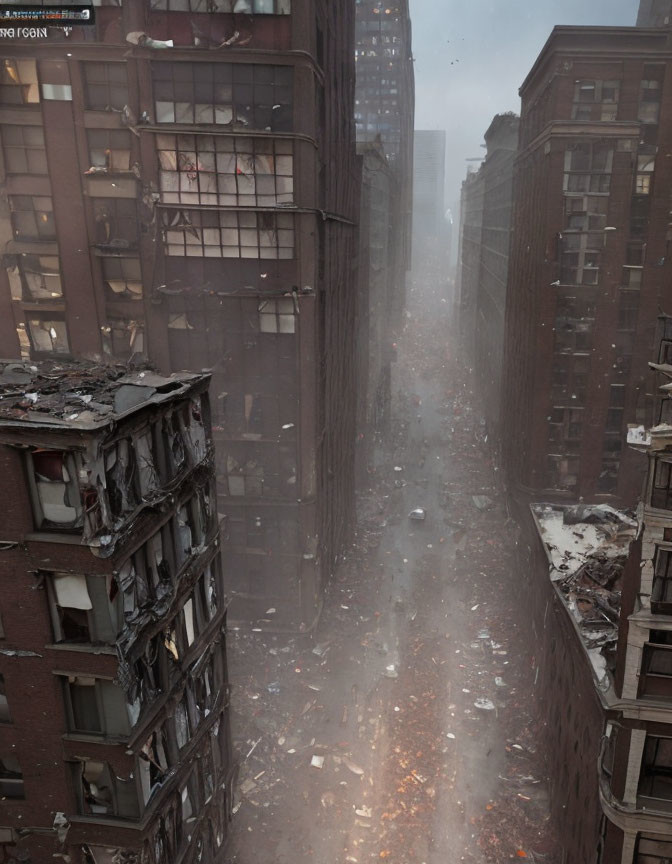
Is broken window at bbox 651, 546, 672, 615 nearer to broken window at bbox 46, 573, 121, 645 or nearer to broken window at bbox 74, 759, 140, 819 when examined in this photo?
broken window at bbox 46, 573, 121, 645

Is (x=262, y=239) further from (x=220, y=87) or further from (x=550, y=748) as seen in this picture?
(x=550, y=748)

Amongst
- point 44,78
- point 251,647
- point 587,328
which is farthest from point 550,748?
point 44,78

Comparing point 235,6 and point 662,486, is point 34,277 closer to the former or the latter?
point 235,6

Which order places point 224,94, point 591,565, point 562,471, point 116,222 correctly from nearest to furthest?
point 591,565 < point 224,94 < point 116,222 < point 562,471

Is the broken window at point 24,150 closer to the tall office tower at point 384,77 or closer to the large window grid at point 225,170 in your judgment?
the large window grid at point 225,170

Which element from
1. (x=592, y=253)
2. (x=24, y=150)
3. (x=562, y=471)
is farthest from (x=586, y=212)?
(x=24, y=150)

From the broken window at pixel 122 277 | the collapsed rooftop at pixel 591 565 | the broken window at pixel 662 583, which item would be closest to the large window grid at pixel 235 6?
the broken window at pixel 122 277
